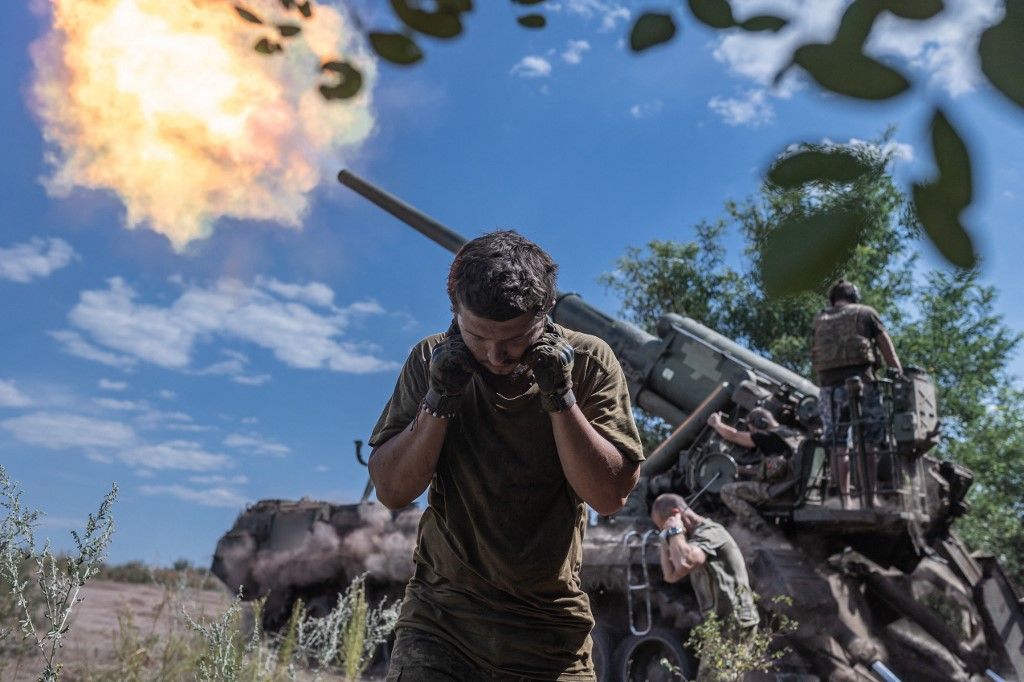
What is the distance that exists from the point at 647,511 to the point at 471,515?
26.3ft

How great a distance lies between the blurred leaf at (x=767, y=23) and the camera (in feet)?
4.53

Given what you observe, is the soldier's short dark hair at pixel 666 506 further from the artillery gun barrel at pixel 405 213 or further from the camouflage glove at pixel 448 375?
the artillery gun barrel at pixel 405 213

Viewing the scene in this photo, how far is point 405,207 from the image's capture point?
46.1 ft

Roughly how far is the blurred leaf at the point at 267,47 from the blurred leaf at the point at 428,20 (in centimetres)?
57

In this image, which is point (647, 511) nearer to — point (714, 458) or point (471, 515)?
point (714, 458)

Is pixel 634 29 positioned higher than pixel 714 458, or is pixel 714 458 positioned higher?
pixel 714 458

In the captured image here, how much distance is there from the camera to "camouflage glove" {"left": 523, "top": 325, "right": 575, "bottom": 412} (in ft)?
8.23

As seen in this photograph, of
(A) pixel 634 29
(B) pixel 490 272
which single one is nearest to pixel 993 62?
(A) pixel 634 29

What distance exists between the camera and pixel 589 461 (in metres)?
2.61

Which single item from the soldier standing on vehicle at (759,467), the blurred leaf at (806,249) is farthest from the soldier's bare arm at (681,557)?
the blurred leaf at (806,249)

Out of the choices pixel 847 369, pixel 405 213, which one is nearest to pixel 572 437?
pixel 847 369

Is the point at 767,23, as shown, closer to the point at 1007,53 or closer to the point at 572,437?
the point at 1007,53

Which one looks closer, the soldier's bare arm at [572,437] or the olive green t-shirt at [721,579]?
the soldier's bare arm at [572,437]

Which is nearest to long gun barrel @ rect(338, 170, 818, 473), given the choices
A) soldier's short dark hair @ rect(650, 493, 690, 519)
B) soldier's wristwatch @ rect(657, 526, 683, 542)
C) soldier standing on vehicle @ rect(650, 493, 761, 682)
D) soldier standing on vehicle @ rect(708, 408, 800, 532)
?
soldier standing on vehicle @ rect(708, 408, 800, 532)
